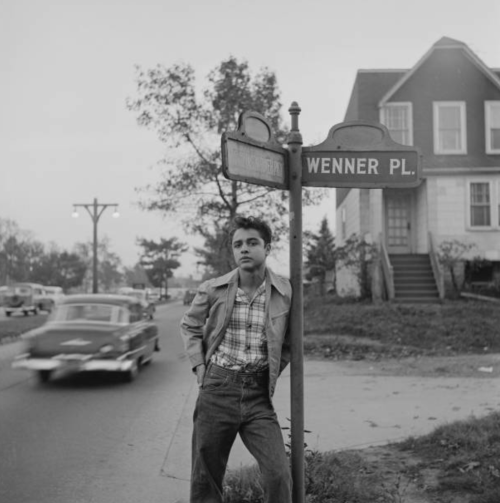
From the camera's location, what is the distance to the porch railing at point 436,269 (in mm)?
19703

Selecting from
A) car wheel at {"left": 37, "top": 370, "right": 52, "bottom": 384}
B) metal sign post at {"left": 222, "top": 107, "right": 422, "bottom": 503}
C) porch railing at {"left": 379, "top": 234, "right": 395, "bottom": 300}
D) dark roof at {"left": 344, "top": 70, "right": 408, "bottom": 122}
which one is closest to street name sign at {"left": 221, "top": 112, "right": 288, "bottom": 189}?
metal sign post at {"left": 222, "top": 107, "right": 422, "bottom": 503}

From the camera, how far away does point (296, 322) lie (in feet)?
11.6

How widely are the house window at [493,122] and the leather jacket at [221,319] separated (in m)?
20.5

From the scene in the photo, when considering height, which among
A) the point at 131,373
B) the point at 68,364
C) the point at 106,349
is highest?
the point at 106,349

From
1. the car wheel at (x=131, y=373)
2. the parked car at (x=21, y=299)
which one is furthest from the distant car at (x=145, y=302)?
the parked car at (x=21, y=299)

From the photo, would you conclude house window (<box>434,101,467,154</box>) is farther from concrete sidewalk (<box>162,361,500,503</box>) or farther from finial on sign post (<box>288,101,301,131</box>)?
finial on sign post (<box>288,101,301,131</box>)

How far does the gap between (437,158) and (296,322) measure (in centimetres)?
1963

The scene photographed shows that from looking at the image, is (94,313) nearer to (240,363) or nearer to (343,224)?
(240,363)

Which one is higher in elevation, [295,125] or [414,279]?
[295,125]

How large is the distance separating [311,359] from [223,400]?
10.1m

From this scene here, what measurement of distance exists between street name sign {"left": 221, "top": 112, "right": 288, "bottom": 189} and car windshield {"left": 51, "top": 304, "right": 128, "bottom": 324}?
778cm

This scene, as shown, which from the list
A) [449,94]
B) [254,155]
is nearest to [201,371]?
[254,155]

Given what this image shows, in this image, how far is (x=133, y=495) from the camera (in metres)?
4.89

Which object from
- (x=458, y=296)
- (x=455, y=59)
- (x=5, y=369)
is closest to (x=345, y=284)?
(x=458, y=296)
